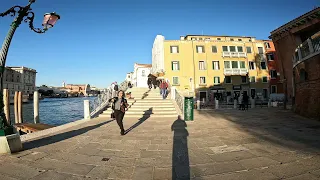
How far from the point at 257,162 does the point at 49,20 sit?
6.29 m

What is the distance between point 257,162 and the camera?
349cm

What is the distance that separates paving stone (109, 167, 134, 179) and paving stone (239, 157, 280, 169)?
2.22m

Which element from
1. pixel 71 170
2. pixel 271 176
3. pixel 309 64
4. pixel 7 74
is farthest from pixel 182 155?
pixel 7 74

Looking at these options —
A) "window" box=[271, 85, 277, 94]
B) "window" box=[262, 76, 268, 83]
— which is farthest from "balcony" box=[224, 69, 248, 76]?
"window" box=[271, 85, 277, 94]

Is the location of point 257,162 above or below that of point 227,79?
below

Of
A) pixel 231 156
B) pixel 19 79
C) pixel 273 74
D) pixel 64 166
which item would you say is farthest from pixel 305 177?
pixel 19 79

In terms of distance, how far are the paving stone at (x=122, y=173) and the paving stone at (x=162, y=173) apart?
0.45 metres

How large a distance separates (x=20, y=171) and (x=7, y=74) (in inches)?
3362

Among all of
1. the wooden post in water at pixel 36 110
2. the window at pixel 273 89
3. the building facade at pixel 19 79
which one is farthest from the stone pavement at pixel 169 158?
the building facade at pixel 19 79

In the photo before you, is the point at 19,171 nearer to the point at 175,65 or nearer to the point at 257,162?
the point at 257,162

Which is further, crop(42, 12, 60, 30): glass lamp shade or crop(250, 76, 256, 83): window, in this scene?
crop(250, 76, 256, 83): window

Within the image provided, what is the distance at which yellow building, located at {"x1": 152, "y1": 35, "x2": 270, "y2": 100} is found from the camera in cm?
3008

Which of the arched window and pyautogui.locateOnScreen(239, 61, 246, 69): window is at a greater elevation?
pyautogui.locateOnScreen(239, 61, 246, 69): window

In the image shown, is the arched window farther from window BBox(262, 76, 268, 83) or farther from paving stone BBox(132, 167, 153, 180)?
window BBox(262, 76, 268, 83)
